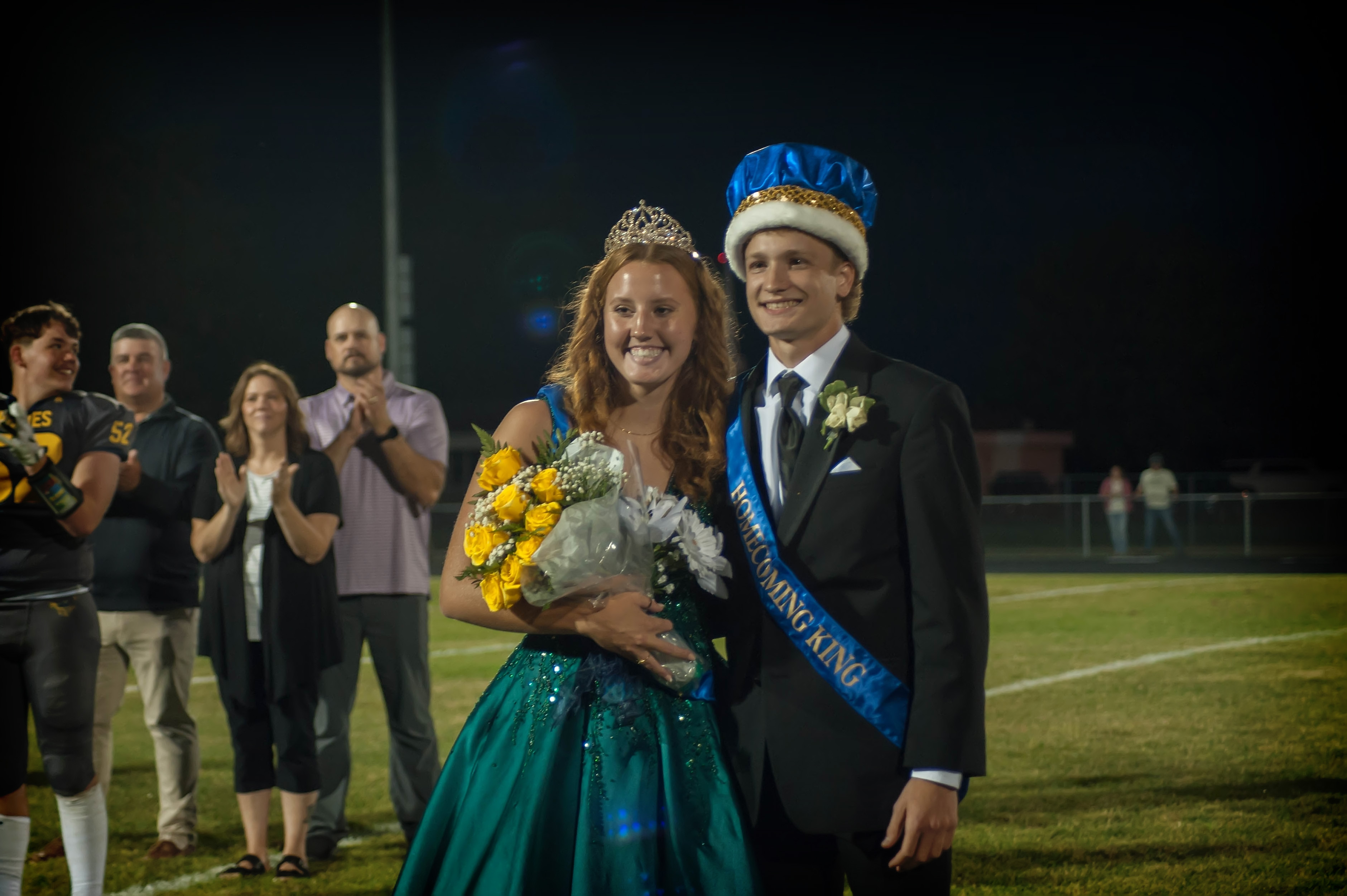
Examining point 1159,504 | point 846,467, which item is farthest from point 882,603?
point 1159,504

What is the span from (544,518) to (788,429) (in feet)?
1.73

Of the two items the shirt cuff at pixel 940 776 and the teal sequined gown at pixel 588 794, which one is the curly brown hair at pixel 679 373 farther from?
the shirt cuff at pixel 940 776

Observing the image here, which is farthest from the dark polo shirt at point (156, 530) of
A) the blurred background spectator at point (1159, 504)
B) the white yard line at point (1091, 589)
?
the blurred background spectator at point (1159, 504)

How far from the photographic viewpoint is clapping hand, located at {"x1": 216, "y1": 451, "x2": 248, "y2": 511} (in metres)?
4.61

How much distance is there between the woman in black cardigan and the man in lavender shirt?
21 cm

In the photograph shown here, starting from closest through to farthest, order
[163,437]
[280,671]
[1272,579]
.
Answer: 1. [280,671]
2. [163,437]
3. [1272,579]

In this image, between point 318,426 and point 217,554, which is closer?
point 217,554

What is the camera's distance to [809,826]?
2.34 m

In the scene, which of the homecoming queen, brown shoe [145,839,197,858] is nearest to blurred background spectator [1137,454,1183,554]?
brown shoe [145,839,197,858]

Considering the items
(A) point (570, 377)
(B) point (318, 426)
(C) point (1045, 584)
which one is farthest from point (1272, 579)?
(A) point (570, 377)

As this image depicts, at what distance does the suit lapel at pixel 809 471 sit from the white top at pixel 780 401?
0.03 meters

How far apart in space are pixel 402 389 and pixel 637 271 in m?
3.20

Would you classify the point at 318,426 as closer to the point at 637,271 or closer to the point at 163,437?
the point at 163,437

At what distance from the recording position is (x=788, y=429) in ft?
8.12
